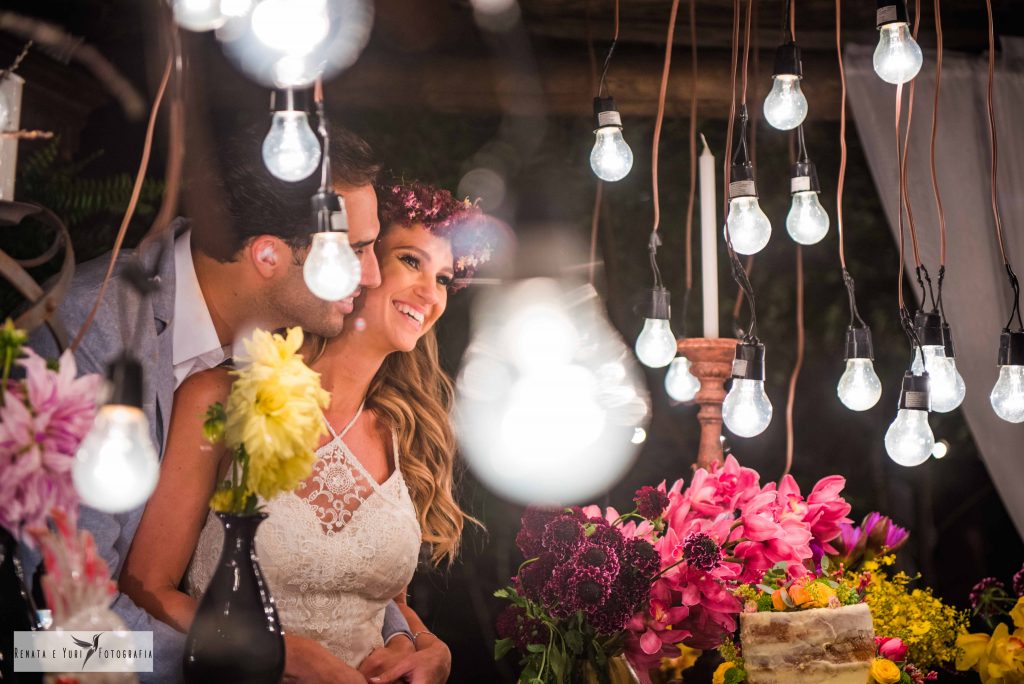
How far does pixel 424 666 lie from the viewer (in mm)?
1959

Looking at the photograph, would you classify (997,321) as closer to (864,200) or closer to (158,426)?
(864,200)

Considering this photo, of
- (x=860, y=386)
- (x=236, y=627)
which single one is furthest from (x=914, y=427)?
(x=236, y=627)

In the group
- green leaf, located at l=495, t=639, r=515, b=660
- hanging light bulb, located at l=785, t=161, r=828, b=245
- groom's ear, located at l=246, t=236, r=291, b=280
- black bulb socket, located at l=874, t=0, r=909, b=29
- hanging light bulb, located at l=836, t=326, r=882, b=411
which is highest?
black bulb socket, located at l=874, t=0, r=909, b=29

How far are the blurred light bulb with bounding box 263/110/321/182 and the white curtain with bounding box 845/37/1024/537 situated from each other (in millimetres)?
1811

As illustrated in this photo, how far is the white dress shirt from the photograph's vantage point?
1.81 metres

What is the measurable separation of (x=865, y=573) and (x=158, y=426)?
1.34 m

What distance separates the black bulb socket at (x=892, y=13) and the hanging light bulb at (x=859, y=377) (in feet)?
1.83

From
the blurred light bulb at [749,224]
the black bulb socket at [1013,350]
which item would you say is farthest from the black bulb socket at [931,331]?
the blurred light bulb at [749,224]

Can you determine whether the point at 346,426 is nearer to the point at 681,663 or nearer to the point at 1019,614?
the point at 681,663

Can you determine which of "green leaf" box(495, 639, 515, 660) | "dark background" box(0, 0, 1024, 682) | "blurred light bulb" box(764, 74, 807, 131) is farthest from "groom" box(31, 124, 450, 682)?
"blurred light bulb" box(764, 74, 807, 131)

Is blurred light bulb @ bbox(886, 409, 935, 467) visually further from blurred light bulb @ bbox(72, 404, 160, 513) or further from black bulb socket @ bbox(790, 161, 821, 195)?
blurred light bulb @ bbox(72, 404, 160, 513)

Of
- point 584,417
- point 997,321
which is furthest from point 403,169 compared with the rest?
point 997,321

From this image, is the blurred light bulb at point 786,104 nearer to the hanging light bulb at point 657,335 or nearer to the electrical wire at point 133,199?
the hanging light bulb at point 657,335

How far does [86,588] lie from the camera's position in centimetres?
138
